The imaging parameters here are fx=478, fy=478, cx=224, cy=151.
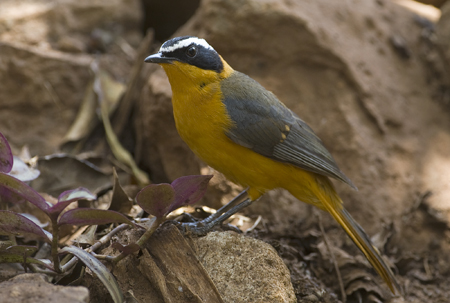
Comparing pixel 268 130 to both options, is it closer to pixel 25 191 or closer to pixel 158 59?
pixel 158 59

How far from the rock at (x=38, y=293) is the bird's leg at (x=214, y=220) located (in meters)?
1.04

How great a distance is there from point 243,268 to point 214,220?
628mm

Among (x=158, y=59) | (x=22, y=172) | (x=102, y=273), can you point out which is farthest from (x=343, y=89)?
(x=102, y=273)

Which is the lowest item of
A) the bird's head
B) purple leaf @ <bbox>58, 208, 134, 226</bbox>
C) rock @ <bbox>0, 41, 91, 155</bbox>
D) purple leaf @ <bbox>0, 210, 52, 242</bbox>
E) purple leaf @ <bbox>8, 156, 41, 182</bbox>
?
rock @ <bbox>0, 41, 91, 155</bbox>

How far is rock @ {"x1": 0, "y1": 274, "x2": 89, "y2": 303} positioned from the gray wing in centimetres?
169

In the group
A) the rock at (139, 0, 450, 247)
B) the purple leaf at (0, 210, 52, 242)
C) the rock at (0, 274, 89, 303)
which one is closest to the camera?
the rock at (0, 274, 89, 303)

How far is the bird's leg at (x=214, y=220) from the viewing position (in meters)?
3.38

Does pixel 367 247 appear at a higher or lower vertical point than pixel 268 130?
lower

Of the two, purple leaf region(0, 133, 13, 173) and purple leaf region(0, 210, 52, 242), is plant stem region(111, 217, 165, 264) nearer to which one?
purple leaf region(0, 210, 52, 242)

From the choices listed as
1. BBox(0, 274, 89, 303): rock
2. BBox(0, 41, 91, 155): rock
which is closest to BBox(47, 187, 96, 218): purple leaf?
BBox(0, 274, 89, 303): rock

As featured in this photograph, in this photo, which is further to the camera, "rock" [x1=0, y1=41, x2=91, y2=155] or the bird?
"rock" [x1=0, y1=41, x2=91, y2=155]

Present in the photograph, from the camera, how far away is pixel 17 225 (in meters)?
2.69

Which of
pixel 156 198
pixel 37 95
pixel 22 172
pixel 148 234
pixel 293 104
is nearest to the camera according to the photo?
pixel 156 198

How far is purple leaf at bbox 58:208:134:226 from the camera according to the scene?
258 centimetres
